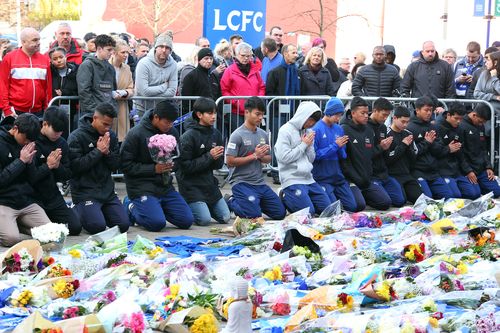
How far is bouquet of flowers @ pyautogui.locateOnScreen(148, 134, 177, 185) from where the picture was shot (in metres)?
12.1

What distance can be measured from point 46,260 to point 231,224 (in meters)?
4.09

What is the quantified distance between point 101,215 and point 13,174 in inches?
51.8

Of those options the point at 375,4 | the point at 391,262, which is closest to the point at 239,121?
the point at 391,262

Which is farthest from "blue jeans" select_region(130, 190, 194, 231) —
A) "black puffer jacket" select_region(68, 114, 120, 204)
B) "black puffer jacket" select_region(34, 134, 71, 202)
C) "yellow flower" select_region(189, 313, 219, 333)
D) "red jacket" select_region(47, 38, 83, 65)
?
"yellow flower" select_region(189, 313, 219, 333)

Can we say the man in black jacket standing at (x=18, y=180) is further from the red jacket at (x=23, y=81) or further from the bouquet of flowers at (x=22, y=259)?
the red jacket at (x=23, y=81)

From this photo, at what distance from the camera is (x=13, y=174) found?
1080cm

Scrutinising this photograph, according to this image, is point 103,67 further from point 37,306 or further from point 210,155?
point 37,306

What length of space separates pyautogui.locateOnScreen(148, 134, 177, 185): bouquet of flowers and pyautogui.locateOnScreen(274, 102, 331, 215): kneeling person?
1.93 metres

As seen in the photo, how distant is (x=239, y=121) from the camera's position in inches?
631

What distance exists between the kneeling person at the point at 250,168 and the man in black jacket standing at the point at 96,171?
1734 millimetres

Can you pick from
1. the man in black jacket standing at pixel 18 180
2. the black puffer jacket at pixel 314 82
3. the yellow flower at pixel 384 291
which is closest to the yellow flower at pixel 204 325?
the yellow flower at pixel 384 291

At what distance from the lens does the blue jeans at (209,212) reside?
12875 millimetres

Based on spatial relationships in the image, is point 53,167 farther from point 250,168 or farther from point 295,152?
point 295,152

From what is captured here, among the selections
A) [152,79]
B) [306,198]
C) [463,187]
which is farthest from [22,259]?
[463,187]
